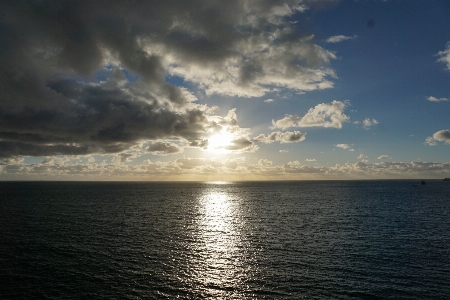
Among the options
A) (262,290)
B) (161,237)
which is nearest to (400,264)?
(262,290)

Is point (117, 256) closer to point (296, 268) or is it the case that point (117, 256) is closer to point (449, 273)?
point (296, 268)

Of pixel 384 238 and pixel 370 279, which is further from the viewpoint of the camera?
pixel 384 238

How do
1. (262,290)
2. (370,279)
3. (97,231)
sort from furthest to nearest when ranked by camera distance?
(97,231) < (370,279) < (262,290)

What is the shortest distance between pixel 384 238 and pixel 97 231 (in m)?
70.4

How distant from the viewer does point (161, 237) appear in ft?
222

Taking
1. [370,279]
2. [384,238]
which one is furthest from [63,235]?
[384,238]

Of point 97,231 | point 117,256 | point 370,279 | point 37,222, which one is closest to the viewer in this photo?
point 370,279

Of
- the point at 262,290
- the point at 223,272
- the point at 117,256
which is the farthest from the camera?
the point at 117,256

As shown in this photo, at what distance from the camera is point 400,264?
47531 mm

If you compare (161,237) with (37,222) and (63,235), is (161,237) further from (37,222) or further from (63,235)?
(37,222)

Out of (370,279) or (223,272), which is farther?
(223,272)

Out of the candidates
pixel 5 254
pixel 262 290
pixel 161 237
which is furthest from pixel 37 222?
pixel 262 290

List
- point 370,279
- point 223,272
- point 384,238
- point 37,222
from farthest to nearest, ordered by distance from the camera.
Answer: point 37,222
point 384,238
point 223,272
point 370,279

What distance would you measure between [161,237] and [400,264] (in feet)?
161
